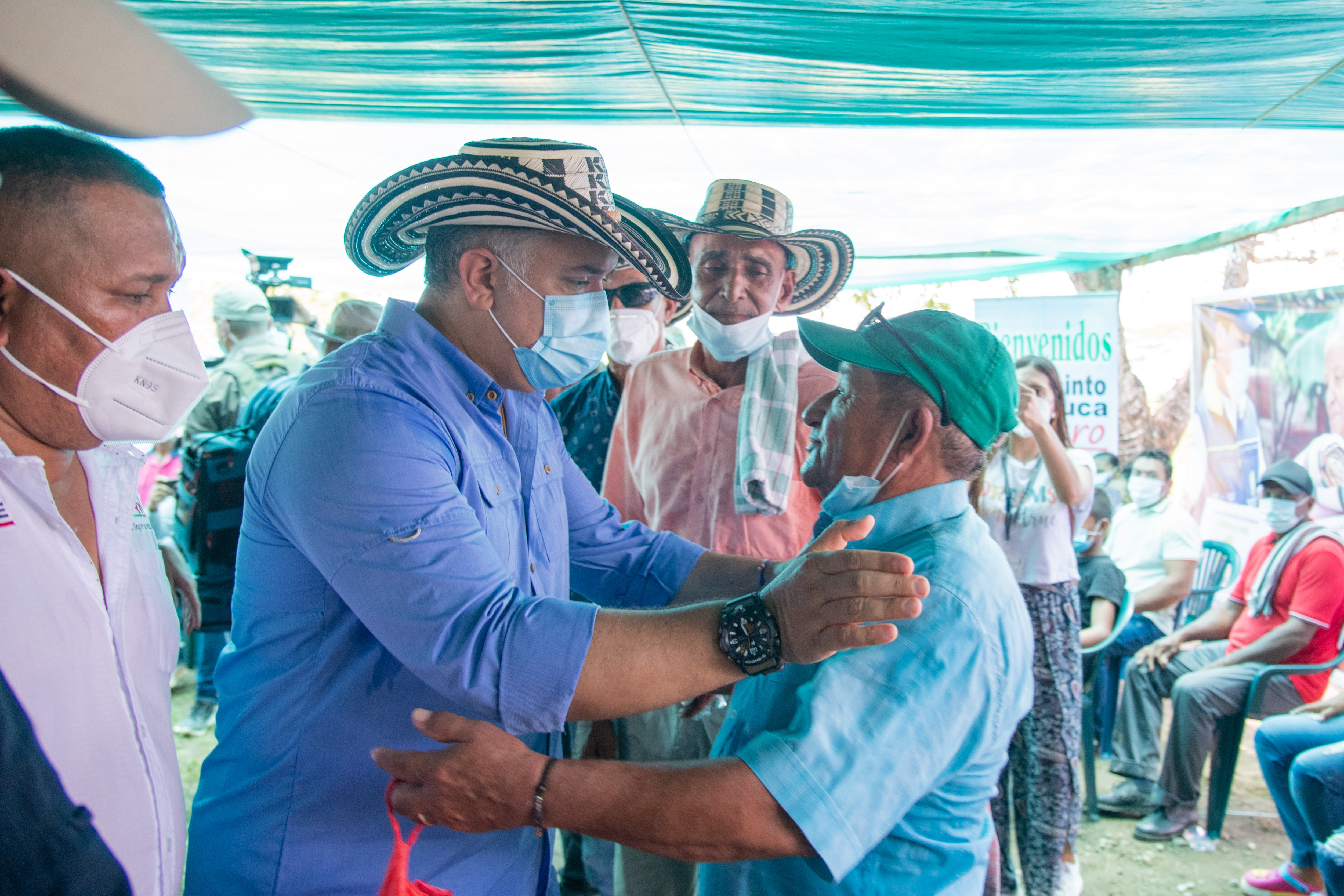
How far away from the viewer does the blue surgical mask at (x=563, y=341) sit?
1.76 meters

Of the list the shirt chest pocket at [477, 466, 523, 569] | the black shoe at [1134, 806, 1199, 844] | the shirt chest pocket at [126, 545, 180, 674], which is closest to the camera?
the shirt chest pocket at [126, 545, 180, 674]

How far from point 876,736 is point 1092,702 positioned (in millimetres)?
4549

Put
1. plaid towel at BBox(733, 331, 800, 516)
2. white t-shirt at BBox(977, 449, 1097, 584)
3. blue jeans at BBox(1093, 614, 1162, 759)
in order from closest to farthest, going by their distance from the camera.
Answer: plaid towel at BBox(733, 331, 800, 516), white t-shirt at BBox(977, 449, 1097, 584), blue jeans at BBox(1093, 614, 1162, 759)

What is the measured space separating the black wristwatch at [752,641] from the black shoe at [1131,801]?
4584mm

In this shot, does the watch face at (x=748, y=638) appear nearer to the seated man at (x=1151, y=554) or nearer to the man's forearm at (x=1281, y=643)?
the man's forearm at (x=1281, y=643)

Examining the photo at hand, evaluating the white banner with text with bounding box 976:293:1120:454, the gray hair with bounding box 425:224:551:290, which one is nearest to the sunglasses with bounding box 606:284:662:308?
the gray hair with bounding box 425:224:551:290

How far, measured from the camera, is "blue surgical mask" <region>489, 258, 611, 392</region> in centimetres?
176

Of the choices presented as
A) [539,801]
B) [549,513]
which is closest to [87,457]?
[549,513]

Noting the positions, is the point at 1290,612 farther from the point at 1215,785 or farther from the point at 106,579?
the point at 106,579

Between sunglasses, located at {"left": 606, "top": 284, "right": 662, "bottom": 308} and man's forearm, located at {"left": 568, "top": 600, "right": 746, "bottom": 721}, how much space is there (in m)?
2.43

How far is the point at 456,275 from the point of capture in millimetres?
1729

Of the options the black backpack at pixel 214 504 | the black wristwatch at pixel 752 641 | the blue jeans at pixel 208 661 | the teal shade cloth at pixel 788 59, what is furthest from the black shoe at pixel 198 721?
the black wristwatch at pixel 752 641

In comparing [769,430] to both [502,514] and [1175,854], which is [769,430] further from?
[1175,854]

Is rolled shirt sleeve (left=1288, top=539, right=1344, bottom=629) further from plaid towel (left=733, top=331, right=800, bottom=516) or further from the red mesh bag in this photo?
the red mesh bag
